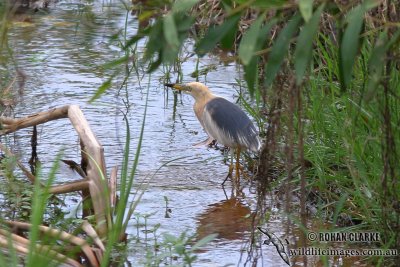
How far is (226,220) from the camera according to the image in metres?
5.35

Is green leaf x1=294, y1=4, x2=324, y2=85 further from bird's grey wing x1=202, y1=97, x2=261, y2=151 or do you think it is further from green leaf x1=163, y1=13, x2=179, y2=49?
bird's grey wing x1=202, y1=97, x2=261, y2=151

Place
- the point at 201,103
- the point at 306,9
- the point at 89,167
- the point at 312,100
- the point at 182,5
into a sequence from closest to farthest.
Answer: the point at 306,9 < the point at 182,5 < the point at 89,167 < the point at 312,100 < the point at 201,103

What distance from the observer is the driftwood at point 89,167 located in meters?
4.32

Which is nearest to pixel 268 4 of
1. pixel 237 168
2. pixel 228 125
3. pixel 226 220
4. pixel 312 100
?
pixel 312 100

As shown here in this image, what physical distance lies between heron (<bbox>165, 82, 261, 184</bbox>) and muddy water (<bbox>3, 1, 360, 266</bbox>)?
0.20 metres

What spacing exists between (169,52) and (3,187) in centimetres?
276

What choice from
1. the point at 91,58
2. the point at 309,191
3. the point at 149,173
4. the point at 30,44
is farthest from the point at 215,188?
the point at 30,44

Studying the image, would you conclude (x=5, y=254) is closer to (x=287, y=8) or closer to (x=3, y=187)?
(x=3, y=187)

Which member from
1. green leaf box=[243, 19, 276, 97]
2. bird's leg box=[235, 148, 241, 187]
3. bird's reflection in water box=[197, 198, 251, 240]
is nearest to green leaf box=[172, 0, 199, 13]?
green leaf box=[243, 19, 276, 97]

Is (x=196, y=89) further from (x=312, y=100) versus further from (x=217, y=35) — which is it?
(x=217, y=35)

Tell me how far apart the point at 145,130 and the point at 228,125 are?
0.94 m

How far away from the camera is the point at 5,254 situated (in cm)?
386

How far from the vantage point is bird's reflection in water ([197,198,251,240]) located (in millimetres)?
5074

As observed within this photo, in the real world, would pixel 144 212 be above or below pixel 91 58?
below
